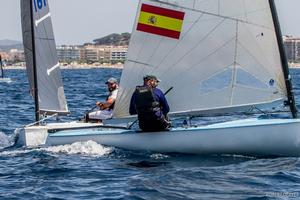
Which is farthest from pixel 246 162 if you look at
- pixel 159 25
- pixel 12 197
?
pixel 12 197

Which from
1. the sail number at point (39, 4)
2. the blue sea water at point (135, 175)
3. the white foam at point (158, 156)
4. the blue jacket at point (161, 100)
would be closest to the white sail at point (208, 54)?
the blue jacket at point (161, 100)

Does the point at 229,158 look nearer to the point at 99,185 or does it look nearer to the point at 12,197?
the point at 99,185

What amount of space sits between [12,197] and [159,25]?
4541 mm

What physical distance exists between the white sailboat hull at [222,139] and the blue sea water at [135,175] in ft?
0.46

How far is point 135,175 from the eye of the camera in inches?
378

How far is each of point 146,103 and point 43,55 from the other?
138 inches

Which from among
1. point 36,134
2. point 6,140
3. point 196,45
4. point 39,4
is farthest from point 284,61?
point 6,140

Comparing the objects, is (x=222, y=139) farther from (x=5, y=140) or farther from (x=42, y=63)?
(x=5, y=140)

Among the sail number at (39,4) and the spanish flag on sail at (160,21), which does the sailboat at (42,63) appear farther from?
the spanish flag on sail at (160,21)

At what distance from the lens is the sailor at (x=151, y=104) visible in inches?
436

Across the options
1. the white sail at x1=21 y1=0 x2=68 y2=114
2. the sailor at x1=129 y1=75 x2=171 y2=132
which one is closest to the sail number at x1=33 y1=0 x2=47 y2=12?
the white sail at x1=21 y1=0 x2=68 y2=114

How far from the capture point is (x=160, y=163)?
10.5 meters

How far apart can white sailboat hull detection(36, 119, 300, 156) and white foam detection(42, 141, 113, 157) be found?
0.41ft

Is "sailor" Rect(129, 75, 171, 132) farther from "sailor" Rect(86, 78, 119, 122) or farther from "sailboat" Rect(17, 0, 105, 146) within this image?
"sailboat" Rect(17, 0, 105, 146)
